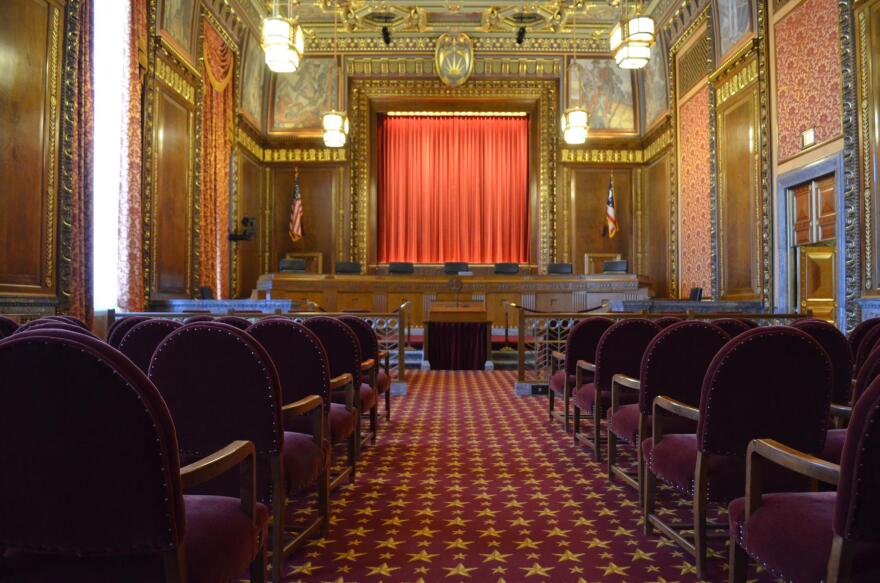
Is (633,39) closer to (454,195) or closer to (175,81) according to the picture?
(175,81)

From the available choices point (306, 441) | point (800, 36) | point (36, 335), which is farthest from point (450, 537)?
point (800, 36)

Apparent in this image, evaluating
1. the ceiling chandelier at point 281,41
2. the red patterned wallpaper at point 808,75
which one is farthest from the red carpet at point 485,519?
the red patterned wallpaper at point 808,75

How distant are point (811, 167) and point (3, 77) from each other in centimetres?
882

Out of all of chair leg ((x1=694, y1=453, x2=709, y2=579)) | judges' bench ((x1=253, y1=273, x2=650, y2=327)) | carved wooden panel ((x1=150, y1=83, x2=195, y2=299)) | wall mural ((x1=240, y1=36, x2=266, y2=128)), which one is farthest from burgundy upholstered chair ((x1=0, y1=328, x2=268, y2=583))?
wall mural ((x1=240, y1=36, x2=266, y2=128))

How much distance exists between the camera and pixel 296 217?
13641mm

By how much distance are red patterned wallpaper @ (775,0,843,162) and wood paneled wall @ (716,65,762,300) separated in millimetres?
658

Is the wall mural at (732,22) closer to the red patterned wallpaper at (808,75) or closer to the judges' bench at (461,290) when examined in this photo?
the red patterned wallpaper at (808,75)

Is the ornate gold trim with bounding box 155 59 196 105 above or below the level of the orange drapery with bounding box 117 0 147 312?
above

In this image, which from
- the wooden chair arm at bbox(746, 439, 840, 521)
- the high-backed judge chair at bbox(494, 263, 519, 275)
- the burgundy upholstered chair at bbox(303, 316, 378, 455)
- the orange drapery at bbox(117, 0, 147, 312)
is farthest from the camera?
the high-backed judge chair at bbox(494, 263, 519, 275)

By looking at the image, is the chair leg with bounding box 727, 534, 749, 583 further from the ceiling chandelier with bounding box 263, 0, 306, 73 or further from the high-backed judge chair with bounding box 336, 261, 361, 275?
the high-backed judge chair with bounding box 336, 261, 361, 275

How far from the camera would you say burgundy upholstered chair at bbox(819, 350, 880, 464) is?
2068 mm

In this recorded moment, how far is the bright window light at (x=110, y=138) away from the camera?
789cm

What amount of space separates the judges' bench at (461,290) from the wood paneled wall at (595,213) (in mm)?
3113

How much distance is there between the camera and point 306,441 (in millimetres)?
2404
